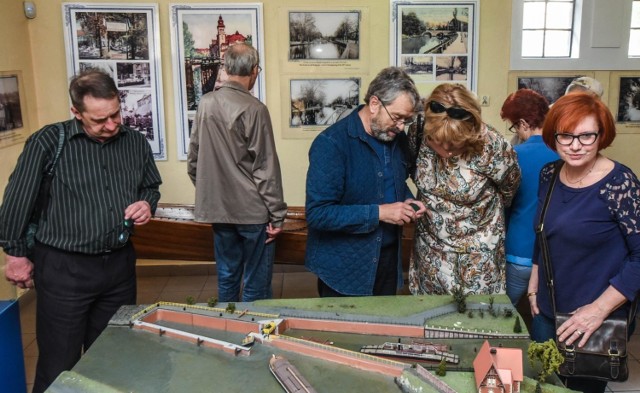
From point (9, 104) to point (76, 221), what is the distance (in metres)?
2.72

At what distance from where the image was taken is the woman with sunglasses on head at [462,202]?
256 centimetres

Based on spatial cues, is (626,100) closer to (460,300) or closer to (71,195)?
(460,300)

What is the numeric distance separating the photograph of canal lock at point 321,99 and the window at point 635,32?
8.76ft

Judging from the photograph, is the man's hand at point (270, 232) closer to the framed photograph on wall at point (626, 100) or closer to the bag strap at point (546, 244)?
the bag strap at point (546, 244)

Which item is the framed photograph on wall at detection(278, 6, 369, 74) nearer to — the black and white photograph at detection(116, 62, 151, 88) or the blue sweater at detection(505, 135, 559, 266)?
the black and white photograph at detection(116, 62, 151, 88)

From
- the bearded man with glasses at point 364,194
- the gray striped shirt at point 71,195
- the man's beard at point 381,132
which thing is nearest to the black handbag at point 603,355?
the bearded man with glasses at point 364,194

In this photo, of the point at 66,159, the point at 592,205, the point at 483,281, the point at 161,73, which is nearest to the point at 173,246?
the point at 161,73

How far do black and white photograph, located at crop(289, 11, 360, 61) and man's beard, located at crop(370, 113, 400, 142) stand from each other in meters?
2.82

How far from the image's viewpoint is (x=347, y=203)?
274 centimetres

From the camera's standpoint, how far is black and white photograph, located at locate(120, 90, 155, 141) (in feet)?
17.5

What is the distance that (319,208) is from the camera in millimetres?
2646

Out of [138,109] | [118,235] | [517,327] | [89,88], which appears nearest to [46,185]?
[118,235]

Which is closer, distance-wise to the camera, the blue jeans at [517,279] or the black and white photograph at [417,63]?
the blue jeans at [517,279]

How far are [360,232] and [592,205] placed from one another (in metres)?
0.99
